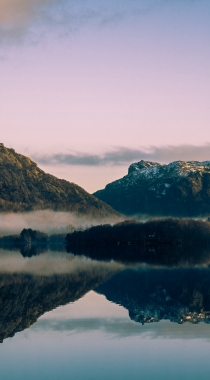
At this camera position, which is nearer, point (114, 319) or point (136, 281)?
point (114, 319)

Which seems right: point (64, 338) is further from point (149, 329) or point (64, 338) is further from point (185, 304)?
point (185, 304)

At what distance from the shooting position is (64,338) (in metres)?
29.8

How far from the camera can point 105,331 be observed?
31938 mm

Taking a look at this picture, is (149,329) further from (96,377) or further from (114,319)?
(96,377)

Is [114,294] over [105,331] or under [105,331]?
over

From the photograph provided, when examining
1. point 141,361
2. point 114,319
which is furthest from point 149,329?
point 141,361

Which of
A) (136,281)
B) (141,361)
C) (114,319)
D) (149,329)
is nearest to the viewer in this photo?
(141,361)

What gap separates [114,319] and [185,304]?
298 inches

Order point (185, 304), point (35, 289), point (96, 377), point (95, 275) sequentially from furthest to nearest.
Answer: point (95, 275) < point (35, 289) < point (185, 304) < point (96, 377)

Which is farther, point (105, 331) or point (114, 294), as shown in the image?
point (114, 294)

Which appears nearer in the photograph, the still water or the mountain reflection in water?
the still water

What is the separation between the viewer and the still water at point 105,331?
2359cm

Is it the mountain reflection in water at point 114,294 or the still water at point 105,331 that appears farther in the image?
the mountain reflection in water at point 114,294

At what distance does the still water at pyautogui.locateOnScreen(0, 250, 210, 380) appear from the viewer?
23.6 metres
